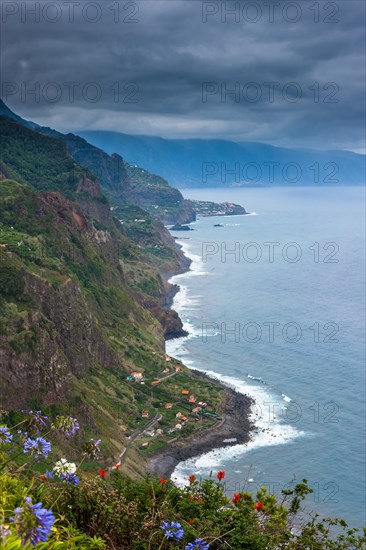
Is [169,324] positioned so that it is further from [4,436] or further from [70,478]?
[70,478]

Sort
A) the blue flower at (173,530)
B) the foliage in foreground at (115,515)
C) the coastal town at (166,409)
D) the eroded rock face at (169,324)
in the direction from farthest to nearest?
1. the eroded rock face at (169,324)
2. the coastal town at (166,409)
3. the foliage in foreground at (115,515)
4. the blue flower at (173,530)

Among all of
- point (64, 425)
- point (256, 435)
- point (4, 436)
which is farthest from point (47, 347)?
point (64, 425)

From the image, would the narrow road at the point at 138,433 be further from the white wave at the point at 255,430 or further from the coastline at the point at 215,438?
the white wave at the point at 255,430

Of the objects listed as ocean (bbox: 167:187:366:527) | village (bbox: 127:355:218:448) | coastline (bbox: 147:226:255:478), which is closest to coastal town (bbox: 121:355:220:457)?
village (bbox: 127:355:218:448)

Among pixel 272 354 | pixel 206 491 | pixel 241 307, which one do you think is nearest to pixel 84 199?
pixel 241 307

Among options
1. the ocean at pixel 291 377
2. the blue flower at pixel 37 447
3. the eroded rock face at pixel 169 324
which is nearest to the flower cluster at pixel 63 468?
the blue flower at pixel 37 447

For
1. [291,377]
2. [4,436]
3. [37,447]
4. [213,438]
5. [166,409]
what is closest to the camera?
[37,447]

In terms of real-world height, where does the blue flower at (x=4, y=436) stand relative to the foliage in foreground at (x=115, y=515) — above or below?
above

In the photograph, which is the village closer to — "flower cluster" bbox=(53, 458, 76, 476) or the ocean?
the ocean
